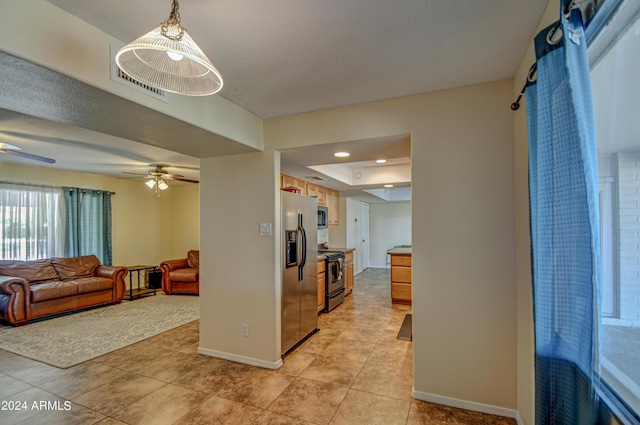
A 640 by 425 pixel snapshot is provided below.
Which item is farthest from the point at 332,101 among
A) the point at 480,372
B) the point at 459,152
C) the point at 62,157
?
the point at 62,157

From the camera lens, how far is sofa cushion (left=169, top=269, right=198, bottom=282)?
20.5 feet

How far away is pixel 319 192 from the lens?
5.81m

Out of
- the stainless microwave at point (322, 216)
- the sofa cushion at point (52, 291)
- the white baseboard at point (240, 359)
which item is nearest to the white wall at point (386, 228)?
the stainless microwave at point (322, 216)

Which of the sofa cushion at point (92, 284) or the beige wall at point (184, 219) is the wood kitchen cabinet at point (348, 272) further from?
the sofa cushion at point (92, 284)

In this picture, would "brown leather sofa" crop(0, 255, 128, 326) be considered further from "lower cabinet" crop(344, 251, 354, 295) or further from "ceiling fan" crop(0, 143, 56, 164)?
"lower cabinet" crop(344, 251, 354, 295)

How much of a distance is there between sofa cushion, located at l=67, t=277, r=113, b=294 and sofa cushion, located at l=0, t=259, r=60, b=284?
0.37 meters

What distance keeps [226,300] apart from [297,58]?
2.44 meters

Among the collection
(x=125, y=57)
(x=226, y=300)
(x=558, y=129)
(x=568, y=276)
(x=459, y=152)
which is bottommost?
(x=226, y=300)

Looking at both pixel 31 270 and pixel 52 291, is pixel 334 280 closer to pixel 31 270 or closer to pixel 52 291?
pixel 52 291

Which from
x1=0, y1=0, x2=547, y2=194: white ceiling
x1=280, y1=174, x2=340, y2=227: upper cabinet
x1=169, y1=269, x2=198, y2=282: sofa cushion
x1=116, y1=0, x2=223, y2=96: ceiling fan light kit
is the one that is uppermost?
x1=0, y1=0, x2=547, y2=194: white ceiling

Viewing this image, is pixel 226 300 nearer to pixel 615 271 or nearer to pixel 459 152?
pixel 459 152

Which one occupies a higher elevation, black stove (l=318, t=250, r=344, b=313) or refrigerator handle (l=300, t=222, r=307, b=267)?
refrigerator handle (l=300, t=222, r=307, b=267)

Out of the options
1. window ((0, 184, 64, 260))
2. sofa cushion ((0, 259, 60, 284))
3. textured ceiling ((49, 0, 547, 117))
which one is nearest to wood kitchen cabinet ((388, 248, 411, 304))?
textured ceiling ((49, 0, 547, 117))

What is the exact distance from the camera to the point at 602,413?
1.08 m
